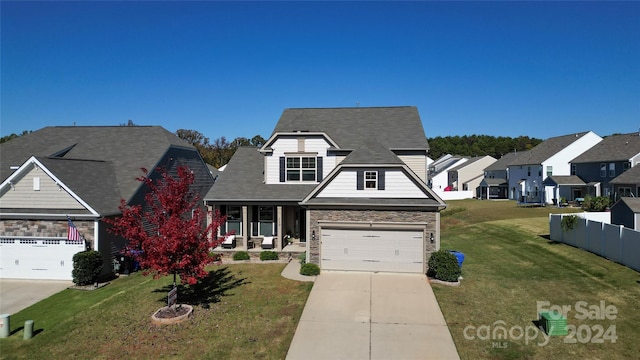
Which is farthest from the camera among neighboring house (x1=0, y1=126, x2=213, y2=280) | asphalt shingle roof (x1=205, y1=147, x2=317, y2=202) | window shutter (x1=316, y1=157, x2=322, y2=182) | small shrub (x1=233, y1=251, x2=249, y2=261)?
window shutter (x1=316, y1=157, x2=322, y2=182)

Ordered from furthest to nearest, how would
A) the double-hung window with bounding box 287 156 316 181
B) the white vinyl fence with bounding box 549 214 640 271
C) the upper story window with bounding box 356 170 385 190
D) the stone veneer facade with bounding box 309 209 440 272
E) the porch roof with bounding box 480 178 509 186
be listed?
1. the porch roof with bounding box 480 178 509 186
2. the double-hung window with bounding box 287 156 316 181
3. the upper story window with bounding box 356 170 385 190
4. the stone veneer facade with bounding box 309 209 440 272
5. the white vinyl fence with bounding box 549 214 640 271

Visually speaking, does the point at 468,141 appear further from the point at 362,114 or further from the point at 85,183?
the point at 85,183

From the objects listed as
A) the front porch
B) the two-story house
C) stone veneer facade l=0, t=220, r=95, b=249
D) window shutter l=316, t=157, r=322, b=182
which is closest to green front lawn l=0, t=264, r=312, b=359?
stone veneer facade l=0, t=220, r=95, b=249

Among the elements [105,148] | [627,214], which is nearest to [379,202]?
[627,214]

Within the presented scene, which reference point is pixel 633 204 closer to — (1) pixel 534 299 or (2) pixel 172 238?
(1) pixel 534 299

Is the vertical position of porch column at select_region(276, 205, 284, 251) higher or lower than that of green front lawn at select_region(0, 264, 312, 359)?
higher

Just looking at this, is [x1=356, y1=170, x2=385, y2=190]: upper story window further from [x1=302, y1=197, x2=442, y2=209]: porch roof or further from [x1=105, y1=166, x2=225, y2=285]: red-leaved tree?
[x1=105, y1=166, x2=225, y2=285]: red-leaved tree

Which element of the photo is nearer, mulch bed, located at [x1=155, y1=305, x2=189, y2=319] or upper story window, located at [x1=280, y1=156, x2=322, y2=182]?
mulch bed, located at [x1=155, y1=305, x2=189, y2=319]

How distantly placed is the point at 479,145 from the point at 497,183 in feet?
261

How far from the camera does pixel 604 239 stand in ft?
62.6

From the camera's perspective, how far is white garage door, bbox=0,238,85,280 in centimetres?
1880

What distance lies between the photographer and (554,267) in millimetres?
18609

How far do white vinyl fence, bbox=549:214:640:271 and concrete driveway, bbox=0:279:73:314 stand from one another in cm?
2660

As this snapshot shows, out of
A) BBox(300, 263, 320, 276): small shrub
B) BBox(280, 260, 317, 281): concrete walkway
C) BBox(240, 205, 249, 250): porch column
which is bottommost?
BBox(280, 260, 317, 281): concrete walkway
